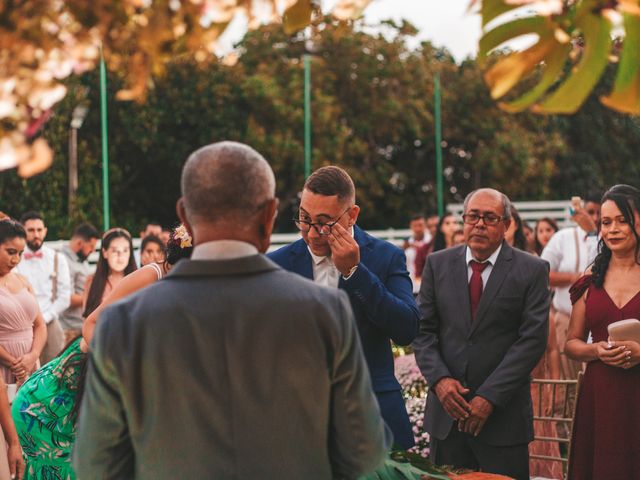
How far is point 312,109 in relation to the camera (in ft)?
132

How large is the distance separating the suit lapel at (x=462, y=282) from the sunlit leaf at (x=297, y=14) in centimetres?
339

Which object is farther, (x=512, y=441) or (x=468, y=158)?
(x=468, y=158)

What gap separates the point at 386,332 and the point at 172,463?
2.16 metres

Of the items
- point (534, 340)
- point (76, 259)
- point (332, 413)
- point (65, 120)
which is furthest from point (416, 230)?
point (65, 120)

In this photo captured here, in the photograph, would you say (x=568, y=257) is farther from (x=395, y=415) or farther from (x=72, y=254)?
(x=72, y=254)

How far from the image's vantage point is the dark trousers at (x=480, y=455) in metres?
5.83

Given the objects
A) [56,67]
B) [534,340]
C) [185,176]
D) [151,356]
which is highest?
[56,67]

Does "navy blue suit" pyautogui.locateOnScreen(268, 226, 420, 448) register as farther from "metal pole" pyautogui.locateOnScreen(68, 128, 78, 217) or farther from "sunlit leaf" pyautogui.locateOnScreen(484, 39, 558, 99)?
"metal pole" pyautogui.locateOnScreen(68, 128, 78, 217)

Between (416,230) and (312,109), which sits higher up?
(312,109)

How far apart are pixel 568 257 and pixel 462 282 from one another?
4.22 m

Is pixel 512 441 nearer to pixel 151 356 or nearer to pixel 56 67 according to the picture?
pixel 151 356

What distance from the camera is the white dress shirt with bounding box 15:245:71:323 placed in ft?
38.1

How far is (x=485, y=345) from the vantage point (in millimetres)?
5879

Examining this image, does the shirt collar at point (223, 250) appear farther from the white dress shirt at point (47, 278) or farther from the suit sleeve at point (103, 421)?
the white dress shirt at point (47, 278)
